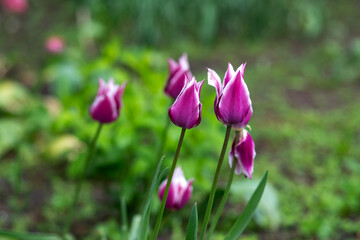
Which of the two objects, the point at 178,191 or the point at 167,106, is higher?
the point at 167,106

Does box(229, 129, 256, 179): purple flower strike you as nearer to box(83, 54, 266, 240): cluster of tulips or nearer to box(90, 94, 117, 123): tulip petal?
box(83, 54, 266, 240): cluster of tulips

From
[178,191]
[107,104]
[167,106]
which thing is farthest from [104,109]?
[167,106]

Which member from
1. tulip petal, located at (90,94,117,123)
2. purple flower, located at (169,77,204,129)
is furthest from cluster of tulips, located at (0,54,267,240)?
tulip petal, located at (90,94,117,123)

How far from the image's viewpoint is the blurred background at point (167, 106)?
232 cm

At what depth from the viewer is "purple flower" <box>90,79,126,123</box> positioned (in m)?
1.55

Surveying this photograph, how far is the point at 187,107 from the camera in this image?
107cm

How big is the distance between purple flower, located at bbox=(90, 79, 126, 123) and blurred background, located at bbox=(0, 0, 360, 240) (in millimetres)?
419

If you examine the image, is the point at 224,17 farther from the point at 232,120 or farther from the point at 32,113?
the point at 232,120

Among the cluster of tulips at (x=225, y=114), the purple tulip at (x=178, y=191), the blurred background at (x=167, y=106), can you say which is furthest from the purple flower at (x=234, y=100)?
the blurred background at (x=167, y=106)

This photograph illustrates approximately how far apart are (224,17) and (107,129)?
3.34 metres

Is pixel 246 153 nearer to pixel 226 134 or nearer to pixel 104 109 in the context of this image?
pixel 226 134

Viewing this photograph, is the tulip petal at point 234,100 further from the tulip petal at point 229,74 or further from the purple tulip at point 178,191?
the purple tulip at point 178,191

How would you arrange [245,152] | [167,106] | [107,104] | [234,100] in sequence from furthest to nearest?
[167,106] → [107,104] → [245,152] → [234,100]

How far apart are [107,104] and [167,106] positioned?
87 centimetres
